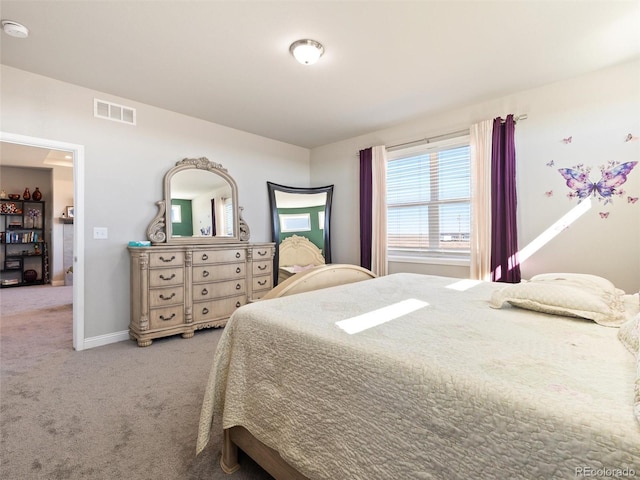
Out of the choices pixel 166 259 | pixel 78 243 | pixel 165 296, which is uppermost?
pixel 78 243

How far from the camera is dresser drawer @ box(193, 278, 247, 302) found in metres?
3.31

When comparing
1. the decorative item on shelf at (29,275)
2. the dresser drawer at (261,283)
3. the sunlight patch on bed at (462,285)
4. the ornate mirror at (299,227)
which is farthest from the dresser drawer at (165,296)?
the decorative item on shelf at (29,275)

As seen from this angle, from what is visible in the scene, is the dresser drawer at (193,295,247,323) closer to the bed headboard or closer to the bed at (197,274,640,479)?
the bed headboard

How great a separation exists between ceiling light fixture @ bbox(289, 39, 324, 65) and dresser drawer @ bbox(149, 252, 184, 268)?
7.38 feet

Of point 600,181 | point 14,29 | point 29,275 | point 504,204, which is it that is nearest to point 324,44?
point 14,29

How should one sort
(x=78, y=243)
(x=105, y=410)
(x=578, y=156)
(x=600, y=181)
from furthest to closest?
(x=78, y=243), (x=578, y=156), (x=600, y=181), (x=105, y=410)

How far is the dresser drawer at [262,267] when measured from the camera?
3887mm

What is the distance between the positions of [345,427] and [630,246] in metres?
3.01

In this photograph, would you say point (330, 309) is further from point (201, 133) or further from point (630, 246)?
point (201, 133)

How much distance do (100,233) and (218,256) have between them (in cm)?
118

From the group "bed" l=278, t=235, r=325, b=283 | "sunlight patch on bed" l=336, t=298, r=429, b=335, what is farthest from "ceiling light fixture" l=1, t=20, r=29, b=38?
"bed" l=278, t=235, r=325, b=283

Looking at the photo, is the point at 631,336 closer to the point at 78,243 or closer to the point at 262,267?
the point at 262,267

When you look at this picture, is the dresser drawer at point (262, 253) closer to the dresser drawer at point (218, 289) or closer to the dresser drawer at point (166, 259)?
the dresser drawer at point (218, 289)

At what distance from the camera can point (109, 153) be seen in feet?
10.2
